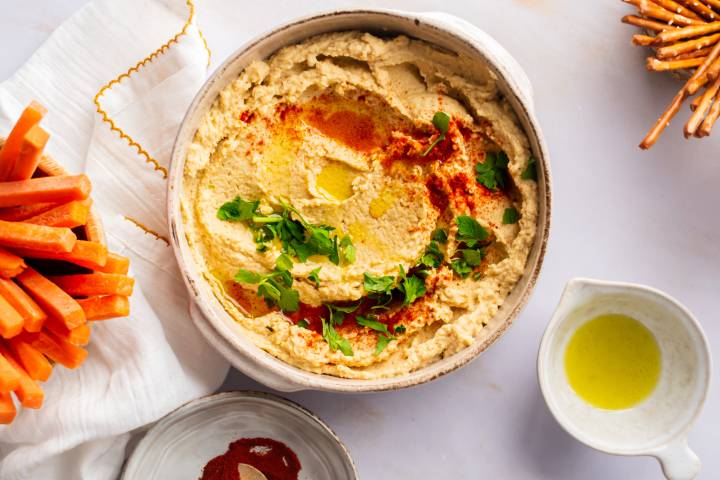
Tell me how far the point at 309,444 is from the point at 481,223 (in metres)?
0.77

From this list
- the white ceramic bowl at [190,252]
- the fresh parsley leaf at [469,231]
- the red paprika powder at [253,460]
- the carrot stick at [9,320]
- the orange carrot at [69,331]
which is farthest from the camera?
the red paprika powder at [253,460]

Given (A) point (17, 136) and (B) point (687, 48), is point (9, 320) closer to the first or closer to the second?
(A) point (17, 136)

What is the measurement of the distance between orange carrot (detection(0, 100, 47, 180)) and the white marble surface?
1.00 meters

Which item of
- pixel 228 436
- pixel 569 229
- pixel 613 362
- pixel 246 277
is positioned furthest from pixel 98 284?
pixel 613 362

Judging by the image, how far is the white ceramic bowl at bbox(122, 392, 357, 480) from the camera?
7.07ft

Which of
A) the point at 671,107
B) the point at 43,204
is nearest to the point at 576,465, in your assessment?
the point at 671,107

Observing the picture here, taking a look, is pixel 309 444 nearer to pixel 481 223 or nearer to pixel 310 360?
pixel 310 360

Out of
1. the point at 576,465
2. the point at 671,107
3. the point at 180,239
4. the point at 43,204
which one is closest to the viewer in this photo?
the point at 43,204

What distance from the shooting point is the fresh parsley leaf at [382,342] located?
2102mm

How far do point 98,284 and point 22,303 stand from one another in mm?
169

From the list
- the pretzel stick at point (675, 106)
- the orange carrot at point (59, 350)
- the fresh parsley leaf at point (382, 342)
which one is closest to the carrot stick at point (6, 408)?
the orange carrot at point (59, 350)

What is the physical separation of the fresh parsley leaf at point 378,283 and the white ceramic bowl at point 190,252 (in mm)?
231

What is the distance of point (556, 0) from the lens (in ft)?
7.72

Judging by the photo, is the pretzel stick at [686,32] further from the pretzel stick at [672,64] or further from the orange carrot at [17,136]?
the orange carrot at [17,136]
